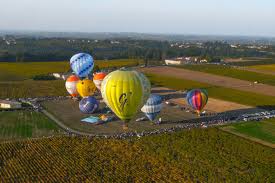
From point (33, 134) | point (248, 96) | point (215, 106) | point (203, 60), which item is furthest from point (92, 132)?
point (203, 60)

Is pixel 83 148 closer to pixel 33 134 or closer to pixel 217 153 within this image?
pixel 33 134

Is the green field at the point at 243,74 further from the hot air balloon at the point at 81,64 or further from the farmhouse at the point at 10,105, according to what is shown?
the farmhouse at the point at 10,105

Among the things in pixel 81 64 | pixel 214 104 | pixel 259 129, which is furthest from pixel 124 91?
pixel 214 104

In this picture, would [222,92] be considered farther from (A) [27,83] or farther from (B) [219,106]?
(A) [27,83]

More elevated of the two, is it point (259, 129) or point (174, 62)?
point (259, 129)

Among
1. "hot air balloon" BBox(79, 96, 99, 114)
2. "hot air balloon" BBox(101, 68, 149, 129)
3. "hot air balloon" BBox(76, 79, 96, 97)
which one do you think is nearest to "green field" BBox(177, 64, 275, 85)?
"hot air balloon" BBox(76, 79, 96, 97)

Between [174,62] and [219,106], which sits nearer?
[219,106]
